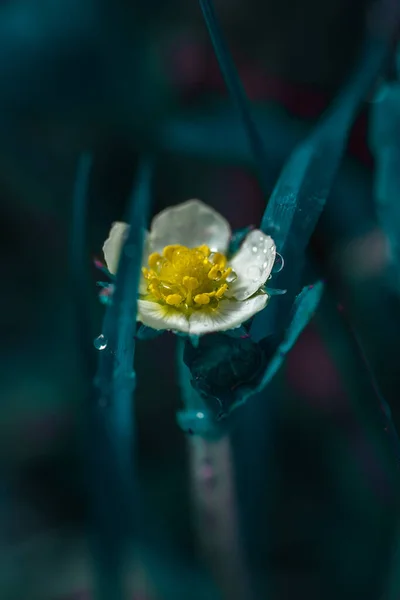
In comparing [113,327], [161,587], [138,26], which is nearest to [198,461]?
[161,587]

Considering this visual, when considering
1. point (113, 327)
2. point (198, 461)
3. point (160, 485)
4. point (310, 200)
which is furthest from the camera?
point (160, 485)

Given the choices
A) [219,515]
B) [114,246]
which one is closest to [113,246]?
[114,246]

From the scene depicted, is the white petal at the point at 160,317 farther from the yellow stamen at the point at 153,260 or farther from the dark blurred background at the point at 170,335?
the dark blurred background at the point at 170,335

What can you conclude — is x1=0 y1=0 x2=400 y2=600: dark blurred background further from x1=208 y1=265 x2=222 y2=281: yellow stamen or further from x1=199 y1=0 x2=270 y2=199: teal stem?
x1=208 y1=265 x2=222 y2=281: yellow stamen

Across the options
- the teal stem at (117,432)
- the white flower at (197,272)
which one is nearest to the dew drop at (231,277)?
the white flower at (197,272)

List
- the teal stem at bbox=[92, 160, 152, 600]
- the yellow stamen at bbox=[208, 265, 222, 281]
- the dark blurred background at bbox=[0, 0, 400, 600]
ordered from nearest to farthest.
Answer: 1. the teal stem at bbox=[92, 160, 152, 600]
2. the yellow stamen at bbox=[208, 265, 222, 281]
3. the dark blurred background at bbox=[0, 0, 400, 600]

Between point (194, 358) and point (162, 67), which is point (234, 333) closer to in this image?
point (194, 358)

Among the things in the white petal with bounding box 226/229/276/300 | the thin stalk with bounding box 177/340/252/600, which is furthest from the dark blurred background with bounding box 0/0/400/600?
the white petal with bounding box 226/229/276/300
